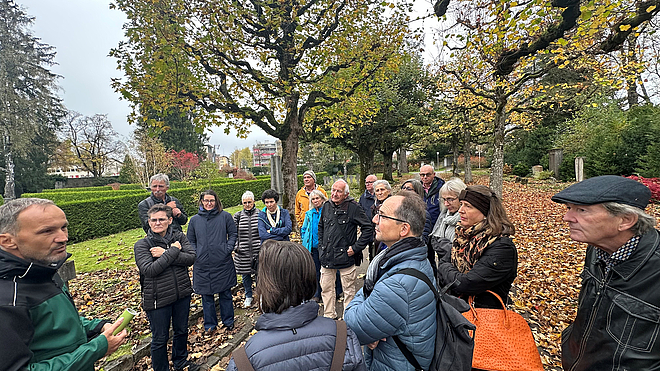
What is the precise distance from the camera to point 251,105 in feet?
31.3

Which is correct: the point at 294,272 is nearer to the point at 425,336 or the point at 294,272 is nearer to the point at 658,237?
the point at 425,336

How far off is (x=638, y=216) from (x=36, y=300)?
3.31m

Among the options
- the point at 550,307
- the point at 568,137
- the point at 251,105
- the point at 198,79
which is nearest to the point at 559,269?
the point at 550,307

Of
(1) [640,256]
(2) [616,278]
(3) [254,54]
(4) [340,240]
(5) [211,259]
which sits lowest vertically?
(5) [211,259]

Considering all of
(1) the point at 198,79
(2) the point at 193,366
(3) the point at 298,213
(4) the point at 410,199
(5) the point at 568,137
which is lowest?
(2) the point at 193,366

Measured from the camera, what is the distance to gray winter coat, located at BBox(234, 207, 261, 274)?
486 centimetres

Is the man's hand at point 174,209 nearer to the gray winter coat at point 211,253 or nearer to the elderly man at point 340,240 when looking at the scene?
the gray winter coat at point 211,253

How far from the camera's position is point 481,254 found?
7.74 feet

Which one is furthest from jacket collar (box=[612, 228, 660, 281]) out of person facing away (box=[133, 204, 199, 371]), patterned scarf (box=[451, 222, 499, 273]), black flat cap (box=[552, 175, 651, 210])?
person facing away (box=[133, 204, 199, 371])

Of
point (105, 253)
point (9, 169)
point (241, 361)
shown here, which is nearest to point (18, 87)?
point (9, 169)

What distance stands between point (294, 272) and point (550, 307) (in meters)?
4.77

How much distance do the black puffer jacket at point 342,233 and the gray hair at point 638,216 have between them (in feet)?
9.52

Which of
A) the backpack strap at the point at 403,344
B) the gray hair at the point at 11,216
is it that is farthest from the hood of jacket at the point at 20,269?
the backpack strap at the point at 403,344

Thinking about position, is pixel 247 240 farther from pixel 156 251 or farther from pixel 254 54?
pixel 254 54
